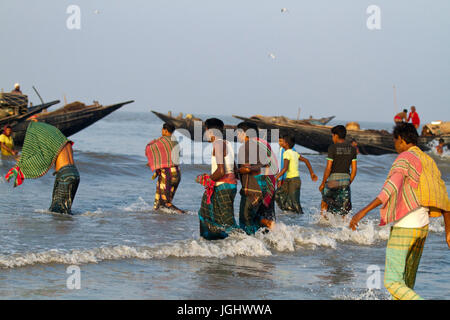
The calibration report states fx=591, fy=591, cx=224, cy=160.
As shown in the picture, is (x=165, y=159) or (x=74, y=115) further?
(x=74, y=115)

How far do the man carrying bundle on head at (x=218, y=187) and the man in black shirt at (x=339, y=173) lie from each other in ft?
7.63

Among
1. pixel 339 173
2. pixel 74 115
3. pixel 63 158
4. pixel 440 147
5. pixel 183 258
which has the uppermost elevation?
pixel 63 158

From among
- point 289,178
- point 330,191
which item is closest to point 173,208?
point 289,178

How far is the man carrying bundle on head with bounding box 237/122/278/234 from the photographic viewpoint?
6.73 metres

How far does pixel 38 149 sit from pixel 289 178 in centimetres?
410

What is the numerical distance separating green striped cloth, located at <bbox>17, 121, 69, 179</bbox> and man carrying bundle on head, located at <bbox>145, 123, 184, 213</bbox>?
5.77 feet

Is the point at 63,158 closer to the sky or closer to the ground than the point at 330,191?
closer to the sky

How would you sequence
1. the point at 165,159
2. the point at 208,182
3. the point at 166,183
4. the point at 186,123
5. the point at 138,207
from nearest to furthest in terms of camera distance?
the point at 208,182 < the point at 165,159 < the point at 166,183 < the point at 138,207 < the point at 186,123

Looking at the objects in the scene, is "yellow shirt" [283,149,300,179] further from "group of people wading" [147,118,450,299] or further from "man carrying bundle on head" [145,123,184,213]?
"man carrying bundle on head" [145,123,184,213]

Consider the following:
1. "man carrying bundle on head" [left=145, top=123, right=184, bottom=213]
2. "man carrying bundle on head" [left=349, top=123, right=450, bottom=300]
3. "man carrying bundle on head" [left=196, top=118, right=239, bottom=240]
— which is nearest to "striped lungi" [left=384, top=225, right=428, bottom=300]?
"man carrying bundle on head" [left=349, top=123, right=450, bottom=300]

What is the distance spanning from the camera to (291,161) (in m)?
9.87

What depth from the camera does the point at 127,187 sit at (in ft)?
48.5

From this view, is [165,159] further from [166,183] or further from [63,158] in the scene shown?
[63,158]

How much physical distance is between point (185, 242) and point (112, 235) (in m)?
1.28
